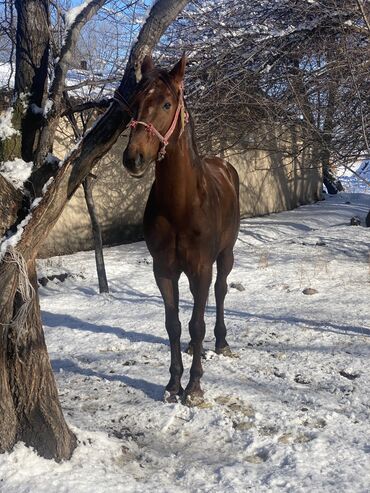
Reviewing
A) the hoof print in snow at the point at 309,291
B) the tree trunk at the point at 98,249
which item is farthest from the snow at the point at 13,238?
the hoof print in snow at the point at 309,291

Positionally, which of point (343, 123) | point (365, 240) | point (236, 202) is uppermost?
point (343, 123)

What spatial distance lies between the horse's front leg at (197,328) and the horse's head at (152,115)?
3.45 ft

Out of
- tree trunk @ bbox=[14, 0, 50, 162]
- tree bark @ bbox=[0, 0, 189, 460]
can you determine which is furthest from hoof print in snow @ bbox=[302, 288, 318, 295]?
tree trunk @ bbox=[14, 0, 50, 162]

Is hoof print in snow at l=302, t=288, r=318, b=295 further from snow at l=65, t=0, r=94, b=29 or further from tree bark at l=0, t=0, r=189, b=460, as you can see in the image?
snow at l=65, t=0, r=94, b=29

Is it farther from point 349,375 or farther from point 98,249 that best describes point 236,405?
point 98,249

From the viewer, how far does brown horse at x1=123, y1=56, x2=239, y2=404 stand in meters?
3.48

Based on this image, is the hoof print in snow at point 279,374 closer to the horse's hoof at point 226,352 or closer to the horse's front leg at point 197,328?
the horse's hoof at point 226,352

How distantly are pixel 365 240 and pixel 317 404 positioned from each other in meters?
7.59

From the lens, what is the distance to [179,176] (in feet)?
13.1

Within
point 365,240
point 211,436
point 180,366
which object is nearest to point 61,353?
point 180,366

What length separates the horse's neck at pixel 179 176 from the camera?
12.9ft

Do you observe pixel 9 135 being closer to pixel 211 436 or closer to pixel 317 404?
pixel 211 436

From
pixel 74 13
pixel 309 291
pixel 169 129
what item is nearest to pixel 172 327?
pixel 169 129

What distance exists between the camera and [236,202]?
587 cm
